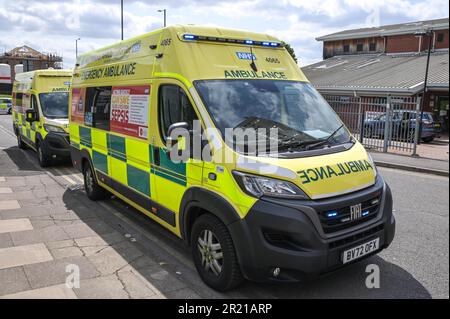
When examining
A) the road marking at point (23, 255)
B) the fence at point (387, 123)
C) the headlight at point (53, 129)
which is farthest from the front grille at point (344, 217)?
the fence at point (387, 123)

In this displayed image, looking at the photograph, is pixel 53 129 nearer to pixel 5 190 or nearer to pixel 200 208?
pixel 5 190

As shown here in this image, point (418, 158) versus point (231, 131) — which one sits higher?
point (231, 131)

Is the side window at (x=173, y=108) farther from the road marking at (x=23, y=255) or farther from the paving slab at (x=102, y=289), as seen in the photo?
the road marking at (x=23, y=255)

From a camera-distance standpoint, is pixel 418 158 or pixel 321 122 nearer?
pixel 321 122

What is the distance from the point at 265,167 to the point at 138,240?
2530mm

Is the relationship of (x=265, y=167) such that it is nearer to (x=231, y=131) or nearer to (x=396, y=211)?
(x=231, y=131)

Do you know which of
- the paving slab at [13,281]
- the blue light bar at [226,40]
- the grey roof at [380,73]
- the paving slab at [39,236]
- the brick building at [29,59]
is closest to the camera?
the paving slab at [13,281]

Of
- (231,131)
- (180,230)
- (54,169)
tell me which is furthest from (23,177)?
(231,131)

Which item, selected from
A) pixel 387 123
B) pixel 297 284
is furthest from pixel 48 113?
pixel 387 123

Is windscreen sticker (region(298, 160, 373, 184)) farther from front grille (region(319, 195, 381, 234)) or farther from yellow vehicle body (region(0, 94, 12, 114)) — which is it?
yellow vehicle body (region(0, 94, 12, 114))

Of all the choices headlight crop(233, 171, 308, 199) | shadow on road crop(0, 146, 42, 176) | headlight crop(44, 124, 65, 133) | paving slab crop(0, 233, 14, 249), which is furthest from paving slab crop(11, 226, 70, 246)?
headlight crop(44, 124, 65, 133)

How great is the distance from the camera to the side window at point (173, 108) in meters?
4.13

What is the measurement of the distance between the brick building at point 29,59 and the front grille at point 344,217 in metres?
77.9

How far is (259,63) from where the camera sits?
4641 millimetres
